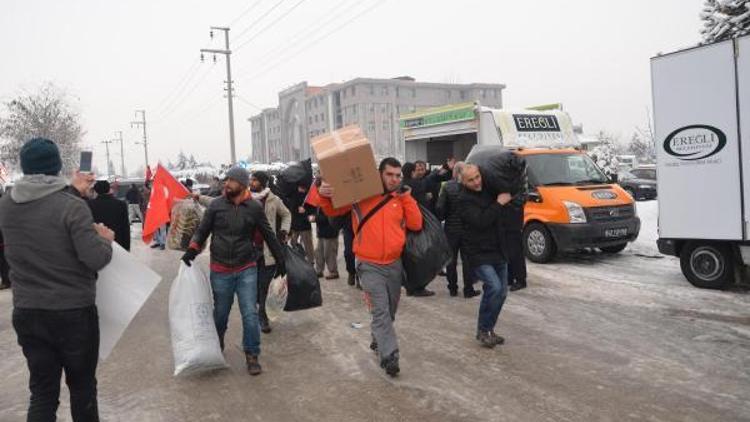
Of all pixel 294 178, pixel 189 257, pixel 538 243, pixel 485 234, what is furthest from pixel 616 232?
pixel 189 257

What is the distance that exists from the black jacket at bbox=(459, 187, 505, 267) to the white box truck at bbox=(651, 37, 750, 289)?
382 centimetres

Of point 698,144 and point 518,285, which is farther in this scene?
point 518,285

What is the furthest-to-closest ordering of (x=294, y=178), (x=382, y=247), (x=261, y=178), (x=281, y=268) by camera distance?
(x=294, y=178) < (x=261, y=178) < (x=281, y=268) < (x=382, y=247)

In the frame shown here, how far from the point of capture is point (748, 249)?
744 centimetres

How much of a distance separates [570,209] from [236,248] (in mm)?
6534

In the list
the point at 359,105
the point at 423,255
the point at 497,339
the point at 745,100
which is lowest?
the point at 497,339

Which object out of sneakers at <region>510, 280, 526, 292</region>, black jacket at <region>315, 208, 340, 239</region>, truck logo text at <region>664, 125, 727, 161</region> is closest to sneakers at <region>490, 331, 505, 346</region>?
sneakers at <region>510, 280, 526, 292</region>

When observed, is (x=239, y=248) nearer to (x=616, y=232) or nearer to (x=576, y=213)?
(x=576, y=213)

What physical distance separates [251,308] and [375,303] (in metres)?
1.10

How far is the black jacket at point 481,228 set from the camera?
17.6 feet

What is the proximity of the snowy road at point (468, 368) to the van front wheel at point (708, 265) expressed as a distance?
25 centimetres

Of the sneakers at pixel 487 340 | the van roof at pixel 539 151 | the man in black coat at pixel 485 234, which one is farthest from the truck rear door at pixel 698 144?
the sneakers at pixel 487 340

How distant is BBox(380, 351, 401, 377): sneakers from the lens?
15.8 feet

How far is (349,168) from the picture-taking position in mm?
4586
